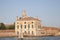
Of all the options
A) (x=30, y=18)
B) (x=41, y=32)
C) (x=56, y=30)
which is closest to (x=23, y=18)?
(x=30, y=18)

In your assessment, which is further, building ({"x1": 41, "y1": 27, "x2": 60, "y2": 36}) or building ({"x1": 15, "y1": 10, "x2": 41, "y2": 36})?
building ({"x1": 41, "y1": 27, "x2": 60, "y2": 36})

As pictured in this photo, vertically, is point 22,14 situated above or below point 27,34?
above

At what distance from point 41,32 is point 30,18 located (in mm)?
2669

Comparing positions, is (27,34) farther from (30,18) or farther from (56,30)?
(56,30)

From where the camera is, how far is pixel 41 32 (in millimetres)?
34438

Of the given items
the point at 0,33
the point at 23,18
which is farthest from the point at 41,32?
the point at 0,33

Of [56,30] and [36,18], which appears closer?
[36,18]

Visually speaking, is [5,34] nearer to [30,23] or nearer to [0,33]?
[0,33]

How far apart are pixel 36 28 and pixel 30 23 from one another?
3.83 feet

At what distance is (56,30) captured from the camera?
36969 mm

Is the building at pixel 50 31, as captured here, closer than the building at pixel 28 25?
No

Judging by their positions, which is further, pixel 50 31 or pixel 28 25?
pixel 50 31

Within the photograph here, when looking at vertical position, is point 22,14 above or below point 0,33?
above

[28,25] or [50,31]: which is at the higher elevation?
[28,25]
